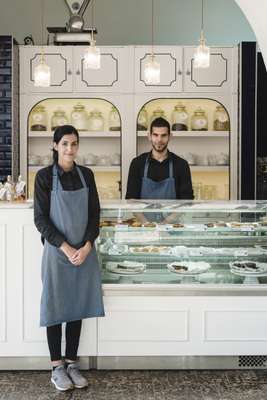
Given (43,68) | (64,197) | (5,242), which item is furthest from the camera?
(43,68)

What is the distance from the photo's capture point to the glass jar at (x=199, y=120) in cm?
652

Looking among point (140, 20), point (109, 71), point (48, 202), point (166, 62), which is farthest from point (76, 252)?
point (140, 20)

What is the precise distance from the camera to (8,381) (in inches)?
153

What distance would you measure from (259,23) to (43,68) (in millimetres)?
2146

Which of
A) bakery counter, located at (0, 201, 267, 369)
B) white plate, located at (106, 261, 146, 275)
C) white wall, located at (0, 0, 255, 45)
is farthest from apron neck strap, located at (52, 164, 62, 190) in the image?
white wall, located at (0, 0, 255, 45)

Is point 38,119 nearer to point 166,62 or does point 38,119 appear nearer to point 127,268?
point 166,62

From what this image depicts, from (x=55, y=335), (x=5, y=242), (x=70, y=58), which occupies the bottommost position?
(x=55, y=335)

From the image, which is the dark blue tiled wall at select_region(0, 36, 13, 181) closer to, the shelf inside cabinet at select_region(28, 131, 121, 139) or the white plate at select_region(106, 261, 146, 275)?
the shelf inside cabinet at select_region(28, 131, 121, 139)

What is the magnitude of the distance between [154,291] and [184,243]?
370 millimetres

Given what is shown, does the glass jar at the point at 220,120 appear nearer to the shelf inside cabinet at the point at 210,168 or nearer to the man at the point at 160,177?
the shelf inside cabinet at the point at 210,168

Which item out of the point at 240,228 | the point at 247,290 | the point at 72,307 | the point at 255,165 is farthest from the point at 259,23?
the point at 255,165

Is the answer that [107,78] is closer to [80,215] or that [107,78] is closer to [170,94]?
[170,94]

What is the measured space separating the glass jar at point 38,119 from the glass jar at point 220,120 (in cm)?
179

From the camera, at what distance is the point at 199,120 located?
653 centimetres
